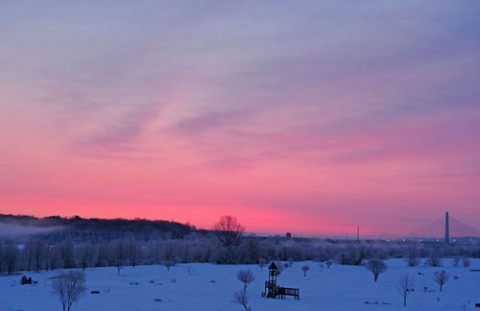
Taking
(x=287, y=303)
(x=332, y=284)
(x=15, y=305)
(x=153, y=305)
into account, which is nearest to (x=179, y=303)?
(x=153, y=305)

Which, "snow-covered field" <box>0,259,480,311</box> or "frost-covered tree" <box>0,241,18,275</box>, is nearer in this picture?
"snow-covered field" <box>0,259,480,311</box>

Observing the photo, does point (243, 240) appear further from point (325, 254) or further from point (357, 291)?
point (357, 291)

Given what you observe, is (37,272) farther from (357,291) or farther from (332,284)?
(357,291)

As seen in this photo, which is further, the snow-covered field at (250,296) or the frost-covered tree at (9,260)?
the frost-covered tree at (9,260)

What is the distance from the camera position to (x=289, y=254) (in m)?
127

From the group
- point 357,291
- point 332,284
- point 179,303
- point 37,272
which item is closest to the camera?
point 179,303

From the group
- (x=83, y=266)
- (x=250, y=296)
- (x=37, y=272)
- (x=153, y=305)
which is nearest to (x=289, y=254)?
(x=83, y=266)

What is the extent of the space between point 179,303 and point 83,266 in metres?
54.1

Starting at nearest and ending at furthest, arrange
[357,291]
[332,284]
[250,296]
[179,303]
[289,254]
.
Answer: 1. [179,303]
2. [250,296]
3. [357,291]
4. [332,284]
5. [289,254]

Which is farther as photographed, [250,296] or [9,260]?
[9,260]

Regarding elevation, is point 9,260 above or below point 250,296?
above

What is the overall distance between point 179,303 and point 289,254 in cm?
8611

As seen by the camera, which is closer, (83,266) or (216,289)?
(216,289)

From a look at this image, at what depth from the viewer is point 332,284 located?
63.8 m
